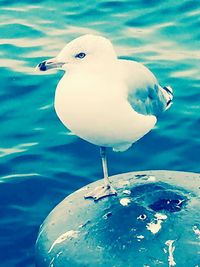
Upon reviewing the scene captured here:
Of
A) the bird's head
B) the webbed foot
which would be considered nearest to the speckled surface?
the webbed foot

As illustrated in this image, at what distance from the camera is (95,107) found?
8.64 feet

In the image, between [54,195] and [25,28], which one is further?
[25,28]

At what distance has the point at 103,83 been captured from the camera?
2.66m

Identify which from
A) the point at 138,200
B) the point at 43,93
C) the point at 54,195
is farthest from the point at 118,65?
the point at 43,93

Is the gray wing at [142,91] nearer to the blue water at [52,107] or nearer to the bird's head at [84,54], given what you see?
the bird's head at [84,54]

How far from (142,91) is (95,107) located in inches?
14.2

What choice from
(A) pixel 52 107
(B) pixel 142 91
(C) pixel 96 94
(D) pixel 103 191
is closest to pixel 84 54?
(C) pixel 96 94

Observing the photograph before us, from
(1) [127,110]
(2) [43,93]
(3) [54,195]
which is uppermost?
(1) [127,110]

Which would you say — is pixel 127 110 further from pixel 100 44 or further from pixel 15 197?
pixel 15 197

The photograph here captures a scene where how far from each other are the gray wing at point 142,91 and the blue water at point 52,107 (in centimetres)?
109

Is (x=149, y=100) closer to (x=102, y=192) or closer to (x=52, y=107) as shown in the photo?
(x=102, y=192)

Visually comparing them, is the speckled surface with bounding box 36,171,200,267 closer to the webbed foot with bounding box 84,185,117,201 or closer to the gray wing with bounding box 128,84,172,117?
the webbed foot with bounding box 84,185,117,201

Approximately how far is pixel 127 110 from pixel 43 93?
7.71 ft

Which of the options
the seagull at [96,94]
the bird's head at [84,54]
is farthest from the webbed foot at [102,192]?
the bird's head at [84,54]
